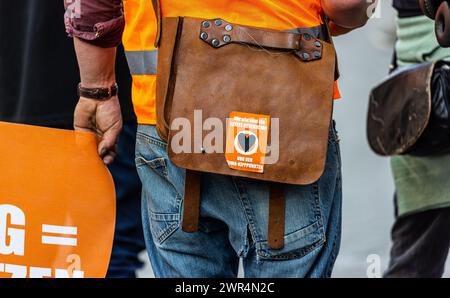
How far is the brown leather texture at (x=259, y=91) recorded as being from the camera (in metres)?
2.17

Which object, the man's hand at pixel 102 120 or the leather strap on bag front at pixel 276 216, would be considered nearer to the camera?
the leather strap on bag front at pixel 276 216

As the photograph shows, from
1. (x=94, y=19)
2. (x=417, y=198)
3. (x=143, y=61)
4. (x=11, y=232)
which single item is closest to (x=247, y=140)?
(x=143, y=61)

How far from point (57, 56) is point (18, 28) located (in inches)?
5.9

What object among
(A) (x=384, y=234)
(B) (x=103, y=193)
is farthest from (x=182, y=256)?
(A) (x=384, y=234)

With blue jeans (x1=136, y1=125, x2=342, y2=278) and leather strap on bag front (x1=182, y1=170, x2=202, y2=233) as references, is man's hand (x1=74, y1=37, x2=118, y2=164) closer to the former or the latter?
blue jeans (x1=136, y1=125, x2=342, y2=278)

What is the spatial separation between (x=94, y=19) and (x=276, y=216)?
0.65 meters

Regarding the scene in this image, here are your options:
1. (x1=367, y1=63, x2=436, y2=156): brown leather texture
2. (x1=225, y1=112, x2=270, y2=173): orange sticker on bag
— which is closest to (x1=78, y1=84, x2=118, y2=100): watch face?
(x1=225, y1=112, x2=270, y2=173): orange sticker on bag

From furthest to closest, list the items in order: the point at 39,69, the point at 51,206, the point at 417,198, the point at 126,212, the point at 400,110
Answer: the point at 417,198 → the point at 400,110 → the point at 126,212 → the point at 39,69 → the point at 51,206

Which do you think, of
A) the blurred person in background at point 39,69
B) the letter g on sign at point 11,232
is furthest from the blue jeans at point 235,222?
the blurred person in background at point 39,69

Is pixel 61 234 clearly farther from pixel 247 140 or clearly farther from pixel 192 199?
pixel 247 140

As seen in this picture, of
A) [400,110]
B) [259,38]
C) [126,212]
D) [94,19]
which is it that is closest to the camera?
[259,38]

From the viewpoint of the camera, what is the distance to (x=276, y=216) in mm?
2211

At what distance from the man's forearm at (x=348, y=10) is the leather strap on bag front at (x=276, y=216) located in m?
0.38

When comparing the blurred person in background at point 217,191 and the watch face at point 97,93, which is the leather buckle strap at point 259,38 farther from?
the watch face at point 97,93
